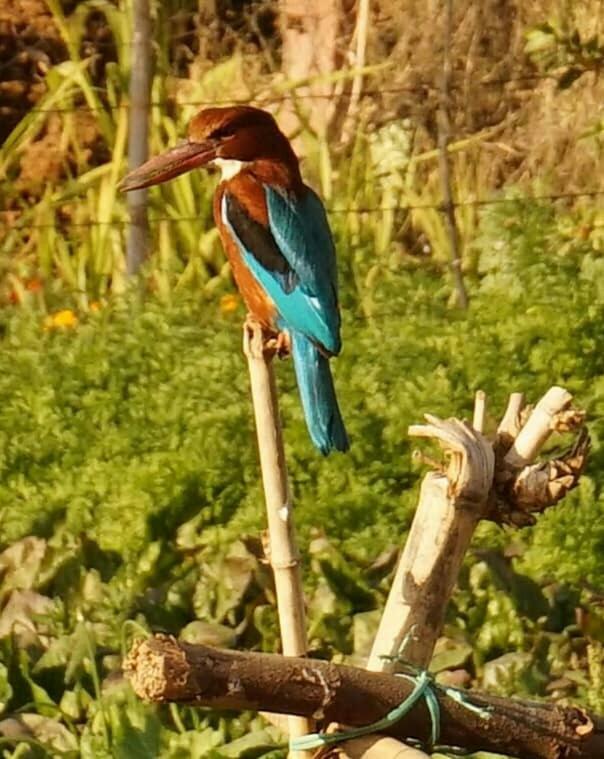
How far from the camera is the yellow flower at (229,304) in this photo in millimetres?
5961

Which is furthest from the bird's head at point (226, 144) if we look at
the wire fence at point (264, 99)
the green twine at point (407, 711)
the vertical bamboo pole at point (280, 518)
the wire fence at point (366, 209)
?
the wire fence at point (264, 99)

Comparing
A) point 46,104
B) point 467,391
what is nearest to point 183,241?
point 46,104

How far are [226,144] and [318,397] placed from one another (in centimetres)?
44

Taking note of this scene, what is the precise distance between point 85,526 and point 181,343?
105 centimetres

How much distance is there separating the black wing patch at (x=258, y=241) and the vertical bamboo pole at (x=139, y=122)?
279 centimetres

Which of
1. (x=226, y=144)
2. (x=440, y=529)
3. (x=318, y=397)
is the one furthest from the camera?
(x=226, y=144)

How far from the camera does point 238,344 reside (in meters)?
5.49

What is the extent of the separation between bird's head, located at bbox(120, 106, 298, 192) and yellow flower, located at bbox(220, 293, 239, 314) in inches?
99.6

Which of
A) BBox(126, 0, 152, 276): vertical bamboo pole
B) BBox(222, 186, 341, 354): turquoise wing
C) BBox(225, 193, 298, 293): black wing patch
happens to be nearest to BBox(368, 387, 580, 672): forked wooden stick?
BBox(222, 186, 341, 354): turquoise wing

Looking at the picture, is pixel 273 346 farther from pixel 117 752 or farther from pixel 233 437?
pixel 233 437

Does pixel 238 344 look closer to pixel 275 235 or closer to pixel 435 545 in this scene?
pixel 275 235

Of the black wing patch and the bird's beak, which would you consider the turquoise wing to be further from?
the bird's beak

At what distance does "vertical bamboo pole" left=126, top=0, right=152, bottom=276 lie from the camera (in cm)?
624

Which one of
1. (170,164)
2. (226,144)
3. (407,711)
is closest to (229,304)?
(226,144)
